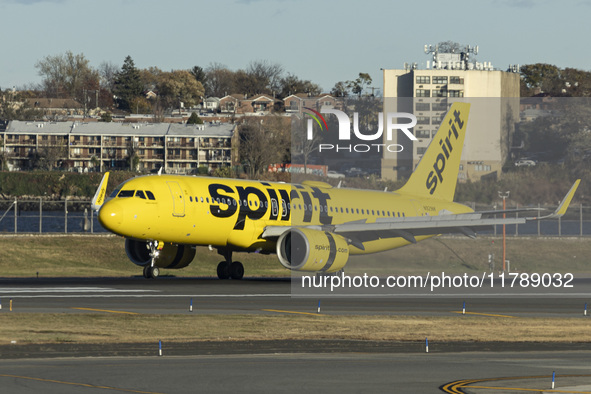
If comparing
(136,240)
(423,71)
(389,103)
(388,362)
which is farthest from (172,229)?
(423,71)

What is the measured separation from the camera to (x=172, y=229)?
47531 millimetres

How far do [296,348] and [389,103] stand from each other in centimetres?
13928

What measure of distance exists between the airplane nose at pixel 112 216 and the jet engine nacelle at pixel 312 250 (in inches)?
283

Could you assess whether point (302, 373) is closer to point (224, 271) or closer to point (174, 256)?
point (174, 256)

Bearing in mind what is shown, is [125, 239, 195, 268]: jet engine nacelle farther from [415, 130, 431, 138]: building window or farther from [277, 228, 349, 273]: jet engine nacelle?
[415, 130, 431, 138]: building window

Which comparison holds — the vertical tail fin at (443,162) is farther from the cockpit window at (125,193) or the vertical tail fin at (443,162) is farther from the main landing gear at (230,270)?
the cockpit window at (125,193)

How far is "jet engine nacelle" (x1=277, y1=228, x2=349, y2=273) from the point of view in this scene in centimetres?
4728

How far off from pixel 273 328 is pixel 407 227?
19.4 meters

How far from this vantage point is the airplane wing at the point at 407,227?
164 ft

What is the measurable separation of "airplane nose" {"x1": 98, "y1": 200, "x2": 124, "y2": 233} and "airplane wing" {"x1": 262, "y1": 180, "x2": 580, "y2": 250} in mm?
7384

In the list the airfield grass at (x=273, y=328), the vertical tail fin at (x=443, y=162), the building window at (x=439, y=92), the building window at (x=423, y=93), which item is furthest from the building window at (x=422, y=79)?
the airfield grass at (x=273, y=328)

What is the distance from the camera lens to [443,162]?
194ft

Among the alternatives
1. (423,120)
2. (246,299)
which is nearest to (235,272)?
(246,299)

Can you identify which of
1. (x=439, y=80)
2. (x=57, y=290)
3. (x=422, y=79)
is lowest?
(x=57, y=290)
